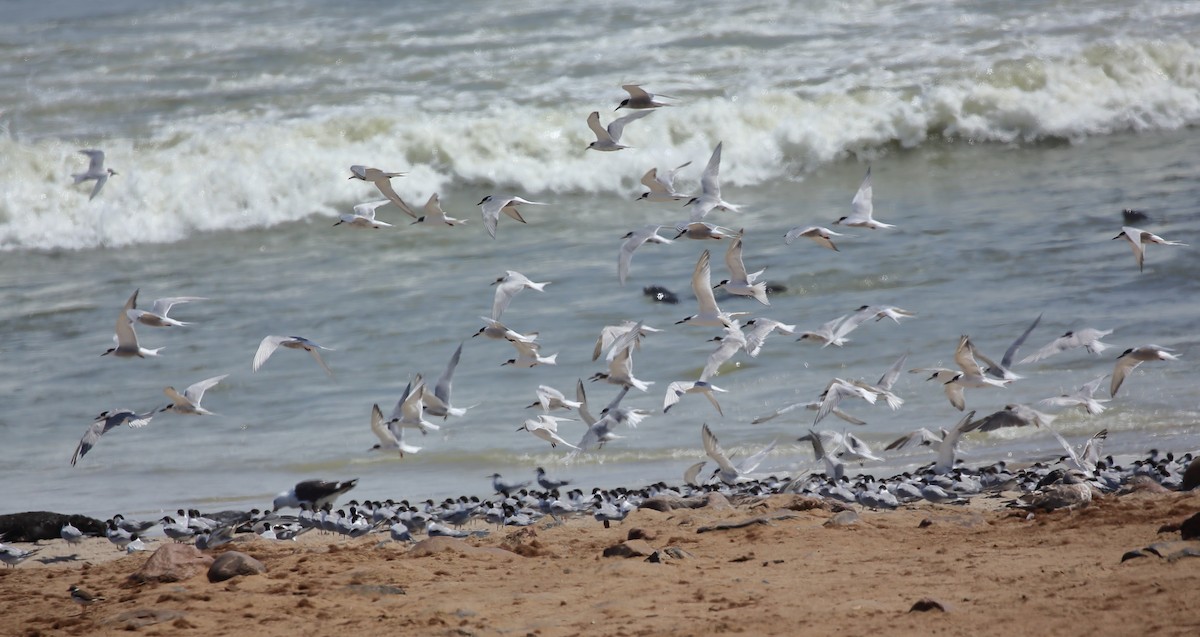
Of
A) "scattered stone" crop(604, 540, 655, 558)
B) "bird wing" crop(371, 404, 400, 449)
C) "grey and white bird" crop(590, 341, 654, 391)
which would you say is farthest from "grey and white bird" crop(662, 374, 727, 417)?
"scattered stone" crop(604, 540, 655, 558)

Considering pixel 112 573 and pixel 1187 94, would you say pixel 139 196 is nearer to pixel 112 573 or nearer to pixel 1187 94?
pixel 112 573

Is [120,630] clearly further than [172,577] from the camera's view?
No

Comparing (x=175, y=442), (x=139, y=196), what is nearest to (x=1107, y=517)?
(x=175, y=442)

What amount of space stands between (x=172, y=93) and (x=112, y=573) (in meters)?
19.5

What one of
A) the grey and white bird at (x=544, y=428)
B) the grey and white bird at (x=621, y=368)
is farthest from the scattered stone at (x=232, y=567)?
the grey and white bird at (x=621, y=368)

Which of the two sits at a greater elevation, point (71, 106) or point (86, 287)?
point (71, 106)

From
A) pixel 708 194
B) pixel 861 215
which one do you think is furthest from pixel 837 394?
pixel 708 194

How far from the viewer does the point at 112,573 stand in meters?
7.00

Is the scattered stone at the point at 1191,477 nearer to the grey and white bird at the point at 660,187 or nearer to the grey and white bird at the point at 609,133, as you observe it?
the grey and white bird at the point at 660,187

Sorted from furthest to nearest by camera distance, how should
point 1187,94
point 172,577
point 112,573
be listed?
point 1187,94, point 112,573, point 172,577

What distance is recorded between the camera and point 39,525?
26.7 feet

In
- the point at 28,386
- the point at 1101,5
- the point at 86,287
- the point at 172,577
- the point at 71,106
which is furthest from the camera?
the point at 1101,5

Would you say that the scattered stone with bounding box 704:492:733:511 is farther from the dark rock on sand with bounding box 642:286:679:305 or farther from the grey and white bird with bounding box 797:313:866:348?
the dark rock on sand with bounding box 642:286:679:305

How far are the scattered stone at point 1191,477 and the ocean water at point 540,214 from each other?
4.41 feet
